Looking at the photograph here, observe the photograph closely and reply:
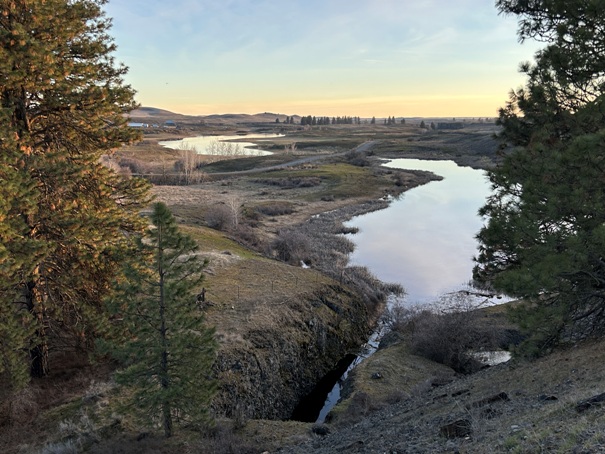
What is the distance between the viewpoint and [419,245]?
39.2m

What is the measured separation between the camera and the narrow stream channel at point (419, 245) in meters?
28.1

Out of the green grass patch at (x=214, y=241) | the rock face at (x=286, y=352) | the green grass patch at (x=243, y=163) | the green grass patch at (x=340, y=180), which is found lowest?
the rock face at (x=286, y=352)

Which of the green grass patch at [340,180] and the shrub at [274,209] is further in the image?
the green grass patch at [340,180]

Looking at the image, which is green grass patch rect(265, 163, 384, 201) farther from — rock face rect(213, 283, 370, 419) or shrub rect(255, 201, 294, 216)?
rock face rect(213, 283, 370, 419)

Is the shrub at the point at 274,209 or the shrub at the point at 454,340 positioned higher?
the shrub at the point at 274,209

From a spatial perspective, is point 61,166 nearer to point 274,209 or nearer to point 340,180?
point 274,209

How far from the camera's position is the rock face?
53.0ft

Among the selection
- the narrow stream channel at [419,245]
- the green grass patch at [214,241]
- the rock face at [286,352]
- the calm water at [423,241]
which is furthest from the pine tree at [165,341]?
the calm water at [423,241]

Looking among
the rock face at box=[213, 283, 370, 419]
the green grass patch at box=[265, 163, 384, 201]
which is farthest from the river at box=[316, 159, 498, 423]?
the green grass patch at box=[265, 163, 384, 201]

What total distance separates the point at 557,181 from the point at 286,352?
42.9 ft

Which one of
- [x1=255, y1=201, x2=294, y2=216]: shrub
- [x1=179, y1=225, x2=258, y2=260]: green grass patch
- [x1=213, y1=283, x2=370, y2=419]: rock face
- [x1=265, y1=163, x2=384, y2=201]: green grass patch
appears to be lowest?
[x1=213, y1=283, x2=370, y2=419]: rock face

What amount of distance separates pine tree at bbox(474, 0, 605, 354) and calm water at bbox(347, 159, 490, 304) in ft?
49.6

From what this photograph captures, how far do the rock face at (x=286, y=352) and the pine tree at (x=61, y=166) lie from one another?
17.8ft

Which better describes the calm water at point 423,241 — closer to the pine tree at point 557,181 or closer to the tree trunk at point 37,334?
the pine tree at point 557,181
